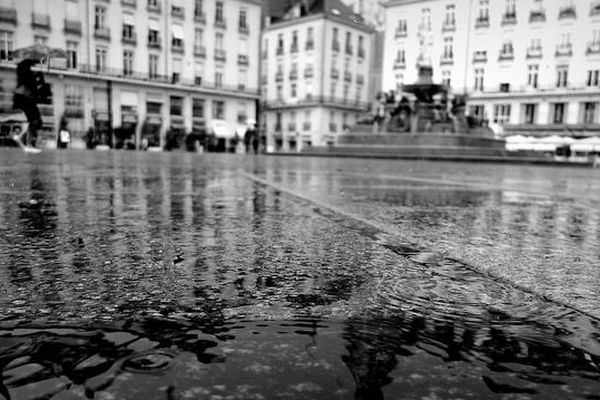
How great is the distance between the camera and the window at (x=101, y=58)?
125 ft

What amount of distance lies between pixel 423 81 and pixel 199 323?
2374cm

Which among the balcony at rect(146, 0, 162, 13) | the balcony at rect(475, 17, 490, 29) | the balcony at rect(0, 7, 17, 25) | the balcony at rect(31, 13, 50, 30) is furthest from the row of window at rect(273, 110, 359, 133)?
the balcony at rect(0, 7, 17, 25)

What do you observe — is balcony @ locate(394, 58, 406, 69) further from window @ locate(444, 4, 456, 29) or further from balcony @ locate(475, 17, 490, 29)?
balcony @ locate(475, 17, 490, 29)

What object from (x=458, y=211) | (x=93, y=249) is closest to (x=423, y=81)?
(x=458, y=211)

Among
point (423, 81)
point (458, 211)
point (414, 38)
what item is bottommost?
point (458, 211)

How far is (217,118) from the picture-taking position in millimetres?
44875

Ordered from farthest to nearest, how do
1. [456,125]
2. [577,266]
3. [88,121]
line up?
[88,121] → [456,125] → [577,266]

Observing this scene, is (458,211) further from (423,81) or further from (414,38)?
(414,38)

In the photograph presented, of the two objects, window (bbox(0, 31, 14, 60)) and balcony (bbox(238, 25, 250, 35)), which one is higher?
balcony (bbox(238, 25, 250, 35))

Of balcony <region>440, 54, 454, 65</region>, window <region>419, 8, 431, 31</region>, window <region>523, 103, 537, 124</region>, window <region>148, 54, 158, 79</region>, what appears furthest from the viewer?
balcony <region>440, 54, 454, 65</region>

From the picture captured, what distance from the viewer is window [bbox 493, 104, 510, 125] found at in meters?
41.9

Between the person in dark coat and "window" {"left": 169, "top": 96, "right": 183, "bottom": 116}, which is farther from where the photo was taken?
"window" {"left": 169, "top": 96, "right": 183, "bottom": 116}

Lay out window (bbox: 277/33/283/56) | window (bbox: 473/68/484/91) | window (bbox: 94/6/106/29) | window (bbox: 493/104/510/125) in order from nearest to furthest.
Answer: window (bbox: 94/6/106/29) < window (bbox: 493/104/510/125) < window (bbox: 473/68/484/91) < window (bbox: 277/33/283/56)

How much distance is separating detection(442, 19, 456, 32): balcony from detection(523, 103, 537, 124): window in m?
8.22
